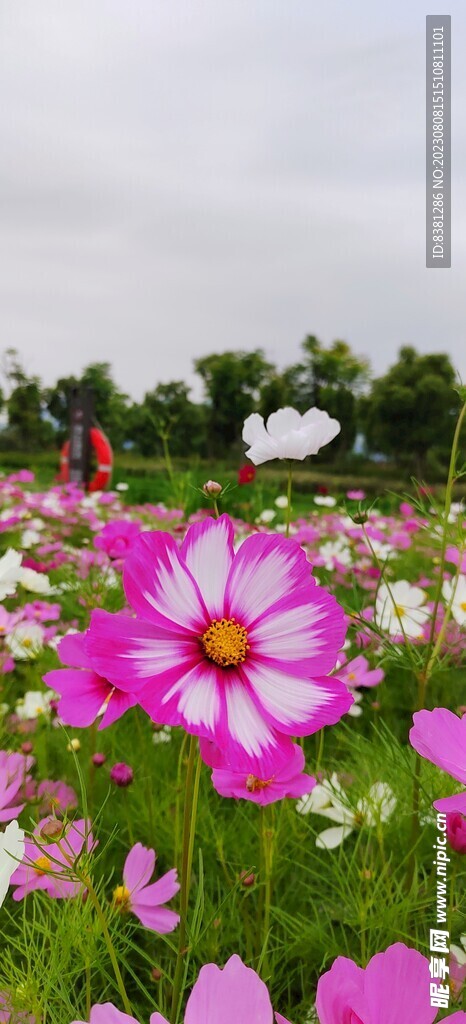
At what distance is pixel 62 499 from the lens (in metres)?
2.59

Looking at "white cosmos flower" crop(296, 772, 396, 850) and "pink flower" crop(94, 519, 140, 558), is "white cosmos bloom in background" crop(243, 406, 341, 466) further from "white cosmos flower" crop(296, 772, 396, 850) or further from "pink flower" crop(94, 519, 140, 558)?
"pink flower" crop(94, 519, 140, 558)

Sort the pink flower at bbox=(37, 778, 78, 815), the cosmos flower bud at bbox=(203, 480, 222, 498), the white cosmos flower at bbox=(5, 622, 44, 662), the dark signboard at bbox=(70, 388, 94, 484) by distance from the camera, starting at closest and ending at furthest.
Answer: the cosmos flower bud at bbox=(203, 480, 222, 498) < the pink flower at bbox=(37, 778, 78, 815) < the white cosmos flower at bbox=(5, 622, 44, 662) < the dark signboard at bbox=(70, 388, 94, 484)

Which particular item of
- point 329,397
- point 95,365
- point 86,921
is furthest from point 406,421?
point 86,921

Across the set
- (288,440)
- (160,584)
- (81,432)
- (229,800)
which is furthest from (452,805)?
(81,432)

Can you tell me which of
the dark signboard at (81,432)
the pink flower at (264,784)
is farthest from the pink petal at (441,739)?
the dark signboard at (81,432)

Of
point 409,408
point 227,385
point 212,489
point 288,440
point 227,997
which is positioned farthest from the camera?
point 227,385

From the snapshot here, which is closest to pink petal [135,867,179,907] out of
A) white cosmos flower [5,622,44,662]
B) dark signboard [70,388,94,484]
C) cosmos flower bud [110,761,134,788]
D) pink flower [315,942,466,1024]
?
cosmos flower bud [110,761,134,788]

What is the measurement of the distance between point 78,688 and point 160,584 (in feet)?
0.46

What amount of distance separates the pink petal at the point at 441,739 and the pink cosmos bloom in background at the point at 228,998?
9 centimetres

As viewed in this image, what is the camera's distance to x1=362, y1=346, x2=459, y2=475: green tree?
9180 mm

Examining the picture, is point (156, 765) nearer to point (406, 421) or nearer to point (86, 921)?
point (86, 921)

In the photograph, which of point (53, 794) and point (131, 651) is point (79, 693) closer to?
point (131, 651)

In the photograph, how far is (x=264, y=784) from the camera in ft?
1.32

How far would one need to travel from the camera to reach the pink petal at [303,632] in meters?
0.26
